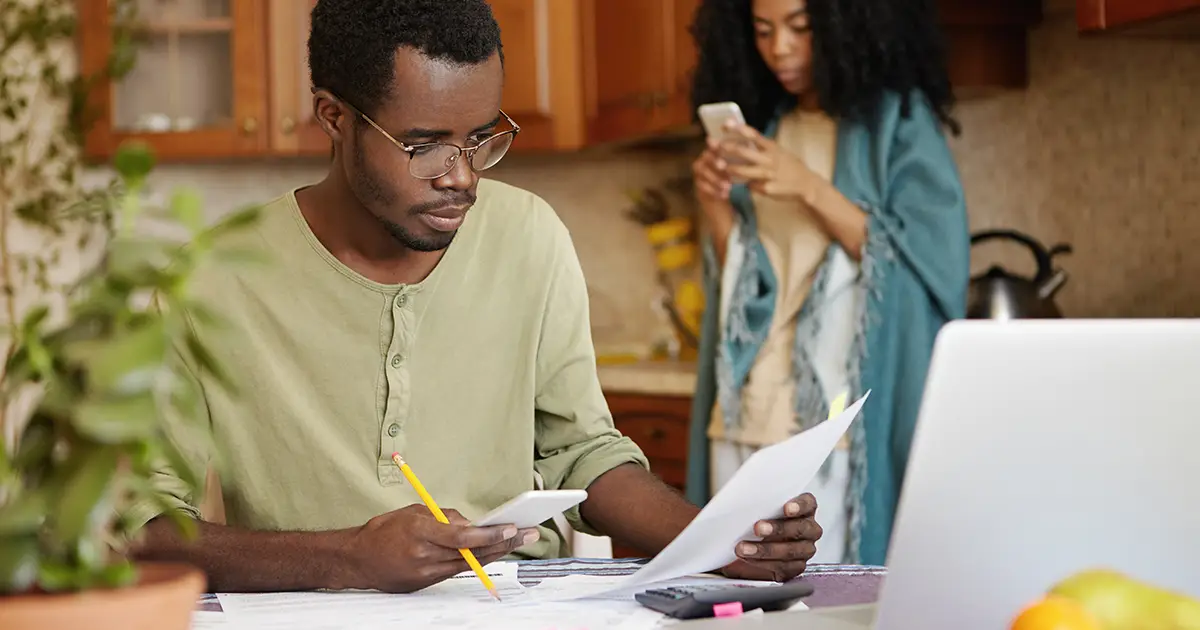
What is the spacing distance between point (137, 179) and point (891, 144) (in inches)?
78.5

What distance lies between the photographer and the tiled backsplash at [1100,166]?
2520mm

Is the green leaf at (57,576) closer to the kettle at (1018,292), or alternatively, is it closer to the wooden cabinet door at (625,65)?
the kettle at (1018,292)

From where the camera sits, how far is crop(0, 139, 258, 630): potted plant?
597 millimetres


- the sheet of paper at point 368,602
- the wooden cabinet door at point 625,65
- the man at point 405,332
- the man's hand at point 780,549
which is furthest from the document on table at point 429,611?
the wooden cabinet door at point 625,65

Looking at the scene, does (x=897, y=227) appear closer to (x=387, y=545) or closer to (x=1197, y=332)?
(x=387, y=545)

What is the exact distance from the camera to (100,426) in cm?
59

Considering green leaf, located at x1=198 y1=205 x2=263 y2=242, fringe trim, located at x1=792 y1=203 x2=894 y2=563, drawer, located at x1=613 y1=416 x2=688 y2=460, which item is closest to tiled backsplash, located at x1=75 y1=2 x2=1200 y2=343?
fringe trim, located at x1=792 y1=203 x2=894 y2=563

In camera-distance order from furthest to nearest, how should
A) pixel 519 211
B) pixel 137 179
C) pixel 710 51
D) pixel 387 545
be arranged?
pixel 710 51 → pixel 519 211 → pixel 387 545 → pixel 137 179

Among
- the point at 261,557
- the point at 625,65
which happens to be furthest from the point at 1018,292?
the point at 261,557

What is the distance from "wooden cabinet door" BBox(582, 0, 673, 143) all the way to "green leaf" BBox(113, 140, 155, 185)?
2.70 m

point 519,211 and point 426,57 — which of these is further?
point 519,211

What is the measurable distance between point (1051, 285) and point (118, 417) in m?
2.23

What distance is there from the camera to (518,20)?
3.67 meters

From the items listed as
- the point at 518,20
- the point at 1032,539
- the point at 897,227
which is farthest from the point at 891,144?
the point at 1032,539
